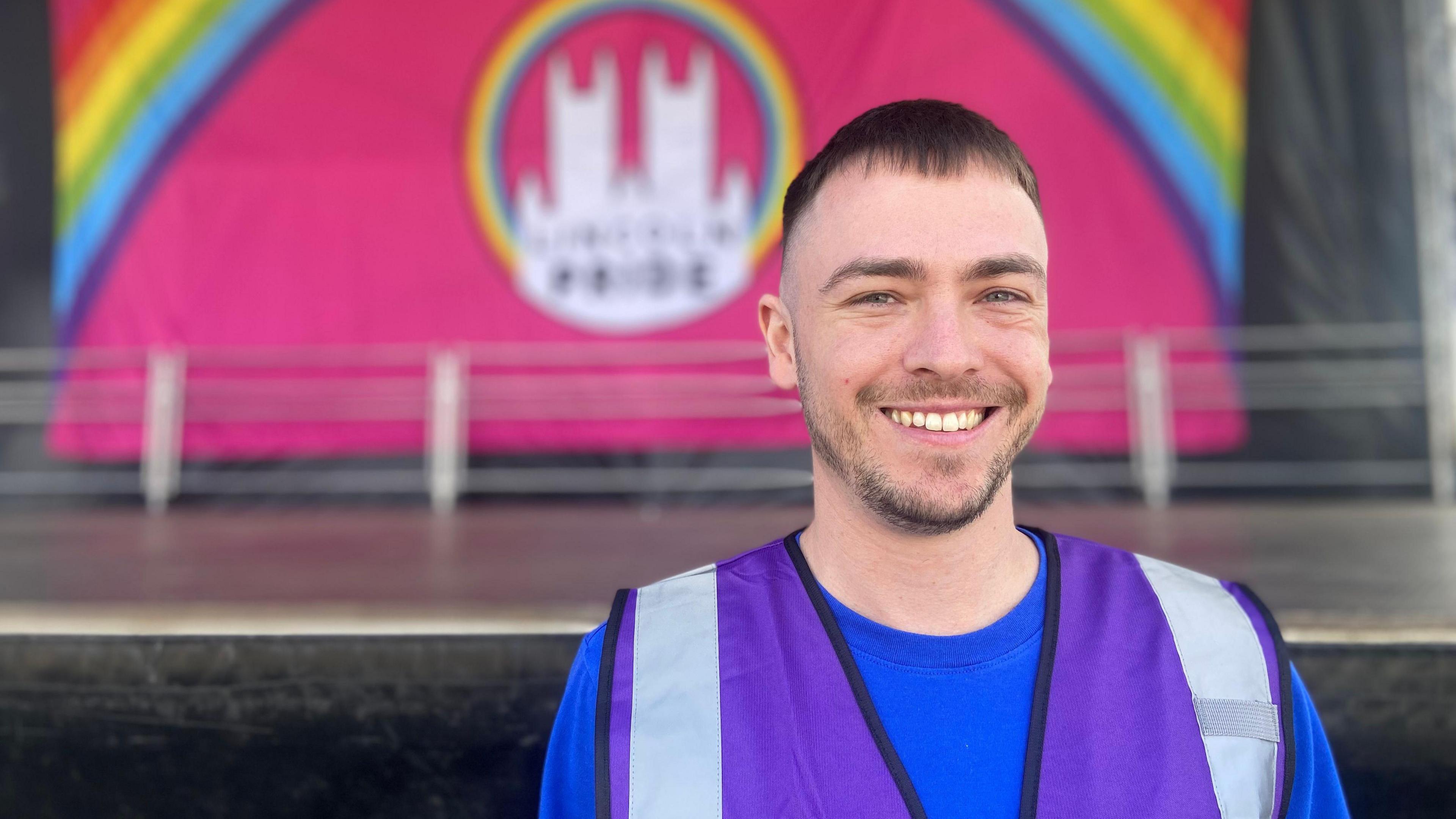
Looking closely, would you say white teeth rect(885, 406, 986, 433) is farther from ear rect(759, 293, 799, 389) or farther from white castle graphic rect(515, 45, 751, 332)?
white castle graphic rect(515, 45, 751, 332)

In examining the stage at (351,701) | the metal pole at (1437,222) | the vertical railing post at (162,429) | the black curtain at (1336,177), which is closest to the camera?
the stage at (351,701)

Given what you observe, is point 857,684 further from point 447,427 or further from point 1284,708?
Result: point 447,427

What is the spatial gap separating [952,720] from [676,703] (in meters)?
0.21

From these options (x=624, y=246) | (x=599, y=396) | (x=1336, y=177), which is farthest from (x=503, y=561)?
(x=1336, y=177)

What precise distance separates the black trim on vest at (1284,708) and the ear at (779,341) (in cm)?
41

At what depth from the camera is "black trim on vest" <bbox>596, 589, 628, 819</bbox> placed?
69cm

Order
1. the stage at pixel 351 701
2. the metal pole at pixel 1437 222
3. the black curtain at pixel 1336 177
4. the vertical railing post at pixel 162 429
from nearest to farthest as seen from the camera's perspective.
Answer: the stage at pixel 351 701
the metal pole at pixel 1437 222
the black curtain at pixel 1336 177
the vertical railing post at pixel 162 429

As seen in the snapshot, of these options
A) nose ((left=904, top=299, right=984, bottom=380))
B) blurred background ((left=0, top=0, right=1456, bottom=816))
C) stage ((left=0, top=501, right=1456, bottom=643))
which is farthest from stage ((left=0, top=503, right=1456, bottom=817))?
blurred background ((left=0, top=0, right=1456, bottom=816))

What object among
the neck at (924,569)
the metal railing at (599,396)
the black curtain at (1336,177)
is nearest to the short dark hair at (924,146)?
the neck at (924,569)

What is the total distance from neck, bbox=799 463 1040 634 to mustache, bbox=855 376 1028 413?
8 centimetres

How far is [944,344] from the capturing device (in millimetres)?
677

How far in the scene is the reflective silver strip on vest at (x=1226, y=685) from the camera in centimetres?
68

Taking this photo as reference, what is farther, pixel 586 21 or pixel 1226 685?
pixel 586 21

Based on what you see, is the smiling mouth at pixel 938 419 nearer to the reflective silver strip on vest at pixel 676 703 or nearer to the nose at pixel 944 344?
the nose at pixel 944 344
